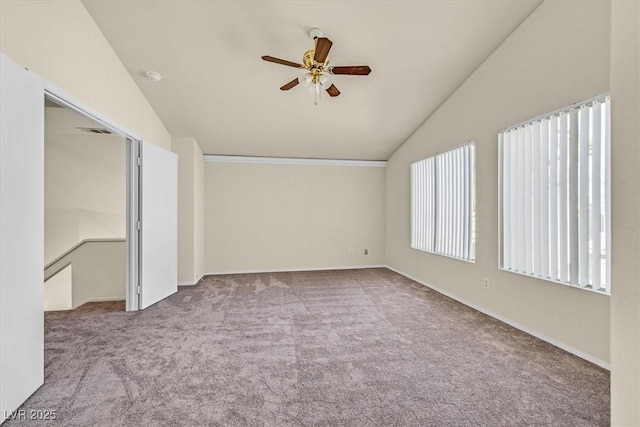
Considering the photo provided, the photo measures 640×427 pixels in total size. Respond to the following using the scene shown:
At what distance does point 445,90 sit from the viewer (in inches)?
149

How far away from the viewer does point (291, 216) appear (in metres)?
5.79

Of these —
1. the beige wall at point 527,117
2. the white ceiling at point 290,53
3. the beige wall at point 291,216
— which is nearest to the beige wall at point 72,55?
the white ceiling at point 290,53

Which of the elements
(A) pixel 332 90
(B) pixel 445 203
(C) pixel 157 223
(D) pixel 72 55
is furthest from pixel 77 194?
(B) pixel 445 203

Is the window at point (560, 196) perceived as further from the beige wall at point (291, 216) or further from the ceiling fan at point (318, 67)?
the beige wall at point (291, 216)

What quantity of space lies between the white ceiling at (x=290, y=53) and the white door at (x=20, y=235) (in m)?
1.39

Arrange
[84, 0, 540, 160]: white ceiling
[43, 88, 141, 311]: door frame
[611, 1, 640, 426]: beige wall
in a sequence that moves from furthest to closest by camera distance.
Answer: [43, 88, 141, 311]: door frame
[84, 0, 540, 160]: white ceiling
[611, 1, 640, 426]: beige wall

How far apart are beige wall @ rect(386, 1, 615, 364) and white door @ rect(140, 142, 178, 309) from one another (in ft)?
13.3

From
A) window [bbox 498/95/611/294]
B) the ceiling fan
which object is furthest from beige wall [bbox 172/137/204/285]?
window [bbox 498/95/611/294]

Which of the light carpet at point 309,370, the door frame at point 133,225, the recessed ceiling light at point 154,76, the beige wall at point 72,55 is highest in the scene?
the recessed ceiling light at point 154,76

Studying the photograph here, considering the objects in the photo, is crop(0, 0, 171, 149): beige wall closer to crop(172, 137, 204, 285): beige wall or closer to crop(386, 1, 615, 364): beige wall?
crop(172, 137, 204, 285): beige wall

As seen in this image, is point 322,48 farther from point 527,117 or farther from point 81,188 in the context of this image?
point 81,188

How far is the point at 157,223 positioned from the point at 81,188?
281 centimetres

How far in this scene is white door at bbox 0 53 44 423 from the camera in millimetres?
1626

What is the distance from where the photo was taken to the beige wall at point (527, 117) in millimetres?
2229
